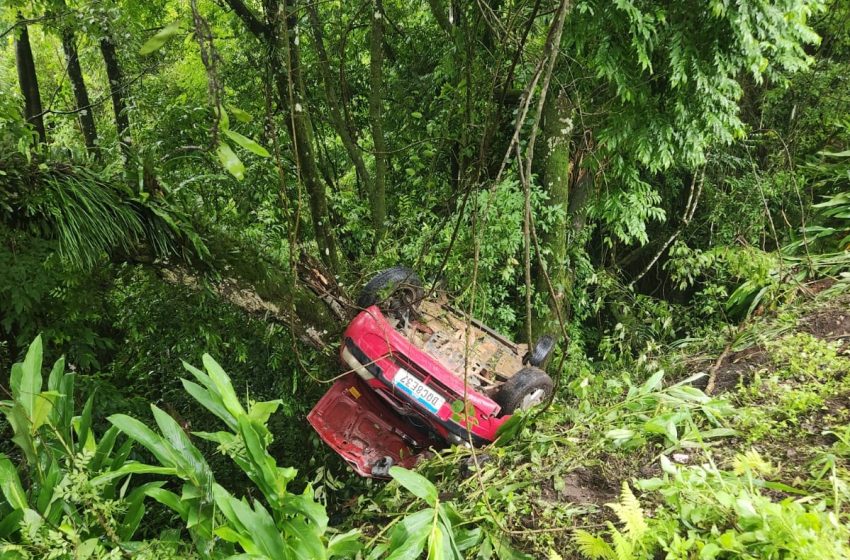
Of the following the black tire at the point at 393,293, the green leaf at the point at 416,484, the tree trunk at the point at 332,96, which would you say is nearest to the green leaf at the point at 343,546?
the green leaf at the point at 416,484

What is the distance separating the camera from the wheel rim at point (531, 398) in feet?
12.4

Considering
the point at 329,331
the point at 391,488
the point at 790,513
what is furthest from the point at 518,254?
the point at 790,513

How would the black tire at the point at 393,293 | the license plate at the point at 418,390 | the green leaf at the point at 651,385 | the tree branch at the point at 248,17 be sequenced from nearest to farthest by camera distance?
the green leaf at the point at 651,385, the license plate at the point at 418,390, the tree branch at the point at 248,17, the black tire at the point at 393,293

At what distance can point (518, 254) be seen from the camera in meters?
6.20

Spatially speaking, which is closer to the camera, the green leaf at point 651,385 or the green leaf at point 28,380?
the green leaf at point 28,380

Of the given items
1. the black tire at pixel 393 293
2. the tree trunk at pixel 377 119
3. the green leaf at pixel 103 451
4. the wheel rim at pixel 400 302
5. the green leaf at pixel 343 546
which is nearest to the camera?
the green leaf at pixel 343 546

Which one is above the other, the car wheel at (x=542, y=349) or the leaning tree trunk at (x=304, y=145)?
Result: the leaning tree trunk at (x=304, y=145)

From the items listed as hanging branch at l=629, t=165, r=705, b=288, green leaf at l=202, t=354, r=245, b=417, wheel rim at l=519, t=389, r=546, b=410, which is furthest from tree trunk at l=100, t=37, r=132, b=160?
hanging branch at l=629, t=165, r=705, b=288

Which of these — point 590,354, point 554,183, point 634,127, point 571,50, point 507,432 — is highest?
point 571,50

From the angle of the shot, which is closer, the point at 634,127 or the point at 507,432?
the point at 507,432

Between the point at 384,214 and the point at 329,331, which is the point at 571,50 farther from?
the point at 329,331

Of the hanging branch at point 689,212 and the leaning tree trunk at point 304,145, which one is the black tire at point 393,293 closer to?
the leaning tree trunk at point 304,145

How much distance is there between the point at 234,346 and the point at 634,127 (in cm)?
448

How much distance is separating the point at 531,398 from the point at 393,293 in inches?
54.4
